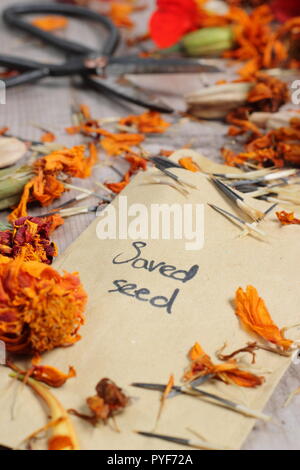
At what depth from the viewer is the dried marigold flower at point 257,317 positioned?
0.52 m

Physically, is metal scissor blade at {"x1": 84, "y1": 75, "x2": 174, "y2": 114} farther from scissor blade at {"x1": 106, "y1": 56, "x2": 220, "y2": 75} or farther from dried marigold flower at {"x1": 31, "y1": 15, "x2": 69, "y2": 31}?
dried marigold flower at {"x1": 31, "y1": 15, "x2": 69, "y2": 31}

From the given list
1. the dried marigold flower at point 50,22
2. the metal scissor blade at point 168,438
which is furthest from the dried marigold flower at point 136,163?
the dried marigold flower at point 50,22

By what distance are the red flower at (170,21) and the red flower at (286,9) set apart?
0.71 ft

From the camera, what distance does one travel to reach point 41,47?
49.6 inches

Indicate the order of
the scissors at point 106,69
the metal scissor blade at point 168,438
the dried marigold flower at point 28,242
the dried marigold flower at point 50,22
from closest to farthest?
the metal scissor blade at point 168,438 < the dried marigold flower at point 28,242 < the scissors at point 106,69 < the dried marigold flower at point 50,22

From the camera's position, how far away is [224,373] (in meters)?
0.50

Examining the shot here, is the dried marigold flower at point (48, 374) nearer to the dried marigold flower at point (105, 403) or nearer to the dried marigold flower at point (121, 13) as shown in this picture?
the dried marigold flower at point (105, 403)

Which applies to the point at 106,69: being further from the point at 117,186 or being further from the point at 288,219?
the point at 288,219

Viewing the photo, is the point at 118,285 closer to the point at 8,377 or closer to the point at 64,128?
the point at 8,377

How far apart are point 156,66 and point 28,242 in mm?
567

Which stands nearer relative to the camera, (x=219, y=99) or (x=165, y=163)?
(x=165, y=163)

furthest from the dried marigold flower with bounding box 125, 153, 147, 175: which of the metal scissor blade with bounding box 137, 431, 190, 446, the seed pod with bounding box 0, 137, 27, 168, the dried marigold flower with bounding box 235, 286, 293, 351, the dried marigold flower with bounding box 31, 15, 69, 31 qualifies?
the dried marigold flower with bounding box 31, 15, 69, 31

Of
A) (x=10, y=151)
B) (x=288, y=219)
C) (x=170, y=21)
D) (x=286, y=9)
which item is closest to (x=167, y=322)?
(x=288, y=219)

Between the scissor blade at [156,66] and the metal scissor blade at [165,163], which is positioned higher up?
the scissor blade at [156,66]
